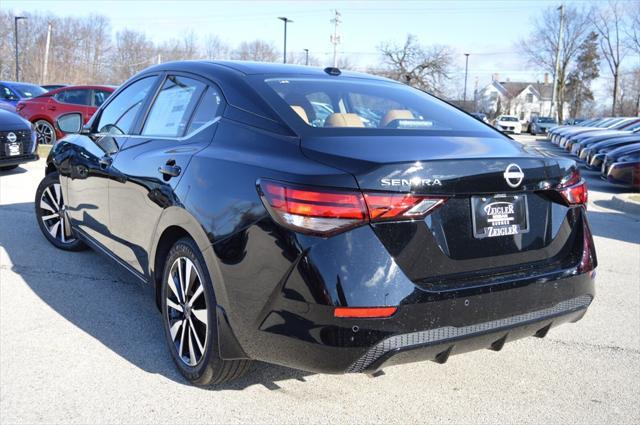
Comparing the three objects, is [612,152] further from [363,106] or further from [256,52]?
[256,52]

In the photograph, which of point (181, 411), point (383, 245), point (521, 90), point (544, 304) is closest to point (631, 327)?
point (544, 304)

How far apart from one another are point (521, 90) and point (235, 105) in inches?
4164

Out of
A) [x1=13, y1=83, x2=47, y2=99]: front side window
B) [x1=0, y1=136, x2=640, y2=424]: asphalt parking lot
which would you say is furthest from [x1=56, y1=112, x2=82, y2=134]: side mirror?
[x1=13, y1=83, x2=47, y2=99]: front side window

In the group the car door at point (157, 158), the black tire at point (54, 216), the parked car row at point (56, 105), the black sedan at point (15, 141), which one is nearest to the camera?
the car door at point (157, 158)

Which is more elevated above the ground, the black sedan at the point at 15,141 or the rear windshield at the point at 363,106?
the rear windshield at the point at 363,106

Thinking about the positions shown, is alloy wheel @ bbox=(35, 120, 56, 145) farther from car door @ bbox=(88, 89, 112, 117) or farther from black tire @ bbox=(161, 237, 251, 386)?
black tire @ bbox=(161, 237, 251, 386)

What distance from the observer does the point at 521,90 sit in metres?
101

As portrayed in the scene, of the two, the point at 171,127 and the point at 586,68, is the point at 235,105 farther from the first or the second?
the point at 586,68

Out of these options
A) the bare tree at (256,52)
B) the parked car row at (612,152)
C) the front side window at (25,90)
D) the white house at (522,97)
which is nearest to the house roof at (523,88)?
the white house at (522,97)

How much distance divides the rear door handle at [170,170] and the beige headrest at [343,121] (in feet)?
2.63

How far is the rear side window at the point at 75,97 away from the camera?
14.2 m

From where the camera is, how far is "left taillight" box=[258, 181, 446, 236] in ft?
7.49

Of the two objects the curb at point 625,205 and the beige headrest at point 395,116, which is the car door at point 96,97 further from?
the beige headrest at point 395,116

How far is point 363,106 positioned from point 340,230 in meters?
1.32
